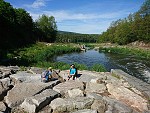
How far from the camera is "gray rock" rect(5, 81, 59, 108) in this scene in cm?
832

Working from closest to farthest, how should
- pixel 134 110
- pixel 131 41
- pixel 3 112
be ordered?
pixel 3 112 < pixel 134 110 < pixel 131 41

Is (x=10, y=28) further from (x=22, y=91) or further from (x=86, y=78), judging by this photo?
(x=22, y=91)

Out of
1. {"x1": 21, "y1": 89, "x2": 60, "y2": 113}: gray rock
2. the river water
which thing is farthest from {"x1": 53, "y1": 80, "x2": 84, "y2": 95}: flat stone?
the river water

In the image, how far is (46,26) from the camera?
302ft

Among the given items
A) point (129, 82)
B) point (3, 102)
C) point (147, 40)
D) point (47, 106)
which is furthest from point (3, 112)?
point (147, 40)

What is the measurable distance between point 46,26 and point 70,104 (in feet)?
283

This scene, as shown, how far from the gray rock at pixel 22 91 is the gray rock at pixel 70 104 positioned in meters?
1.25

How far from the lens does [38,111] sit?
8.02 metres

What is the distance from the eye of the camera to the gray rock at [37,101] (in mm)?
7844

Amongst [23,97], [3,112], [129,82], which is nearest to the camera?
[3,112]

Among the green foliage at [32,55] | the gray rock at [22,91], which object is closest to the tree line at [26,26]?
the green foliage at [32,55]

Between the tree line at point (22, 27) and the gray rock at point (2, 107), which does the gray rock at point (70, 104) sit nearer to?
the gray rock at point (2, 107)

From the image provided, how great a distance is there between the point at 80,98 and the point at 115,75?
5.26 metres

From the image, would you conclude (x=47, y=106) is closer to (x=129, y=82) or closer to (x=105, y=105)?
(x=105, y=105)
